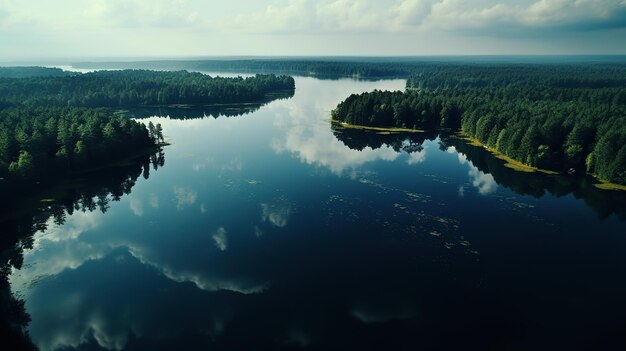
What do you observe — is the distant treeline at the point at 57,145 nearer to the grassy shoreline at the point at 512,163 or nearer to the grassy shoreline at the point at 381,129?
the grassy shoreline at the point at 381,129

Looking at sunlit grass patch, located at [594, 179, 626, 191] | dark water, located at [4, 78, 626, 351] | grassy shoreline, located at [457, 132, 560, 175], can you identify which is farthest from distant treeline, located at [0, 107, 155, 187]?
sunlit grass patch, located at [594, 179, 626, 191]

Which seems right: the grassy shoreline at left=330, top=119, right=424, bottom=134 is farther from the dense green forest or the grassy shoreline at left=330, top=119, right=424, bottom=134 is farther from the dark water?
the dark water

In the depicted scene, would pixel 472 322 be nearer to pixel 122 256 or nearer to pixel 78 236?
pixel 122 256

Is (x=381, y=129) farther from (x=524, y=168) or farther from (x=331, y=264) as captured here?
(x=331, y=264)

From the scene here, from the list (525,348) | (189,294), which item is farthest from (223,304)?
(525,348)

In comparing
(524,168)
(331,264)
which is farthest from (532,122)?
(331,264)

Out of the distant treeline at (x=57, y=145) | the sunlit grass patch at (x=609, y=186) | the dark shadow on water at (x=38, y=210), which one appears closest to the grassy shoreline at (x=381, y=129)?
the sunlit grass patch at (x=609, y=186)

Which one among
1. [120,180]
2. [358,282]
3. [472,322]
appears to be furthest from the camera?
[120,180]
